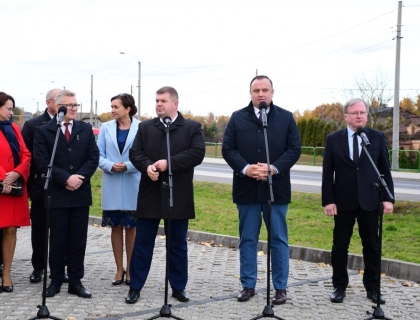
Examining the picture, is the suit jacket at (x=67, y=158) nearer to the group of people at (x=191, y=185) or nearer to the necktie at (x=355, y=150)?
the group of people at (x=191, y=185)

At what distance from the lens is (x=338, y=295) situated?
6590 millimetres

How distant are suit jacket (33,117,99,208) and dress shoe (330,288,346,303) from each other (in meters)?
2.89

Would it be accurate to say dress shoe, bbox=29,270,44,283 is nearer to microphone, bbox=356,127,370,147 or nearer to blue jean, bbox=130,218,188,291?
blue jean, bbox=130,218,188,291

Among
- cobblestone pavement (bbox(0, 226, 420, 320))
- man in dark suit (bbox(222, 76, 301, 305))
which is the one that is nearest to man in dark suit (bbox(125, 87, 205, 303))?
cobblestone pavement (bbox(0, 226, 420, 320))

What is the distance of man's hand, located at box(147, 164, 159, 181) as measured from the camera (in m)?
6.16

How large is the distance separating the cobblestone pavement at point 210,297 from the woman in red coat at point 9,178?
19.4 inches

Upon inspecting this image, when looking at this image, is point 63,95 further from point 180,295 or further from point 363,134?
point 363,134

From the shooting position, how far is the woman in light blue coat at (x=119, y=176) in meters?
7.21

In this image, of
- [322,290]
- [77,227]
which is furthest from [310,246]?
[77,227]

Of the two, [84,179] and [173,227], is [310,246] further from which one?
[84,179]

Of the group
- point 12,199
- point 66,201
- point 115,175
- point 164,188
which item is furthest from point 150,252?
point 12,199

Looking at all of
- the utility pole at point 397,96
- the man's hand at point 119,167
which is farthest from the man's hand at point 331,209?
the utility pole at point 397,96

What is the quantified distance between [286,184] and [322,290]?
1.47 metres

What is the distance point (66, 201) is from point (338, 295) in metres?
3.14
